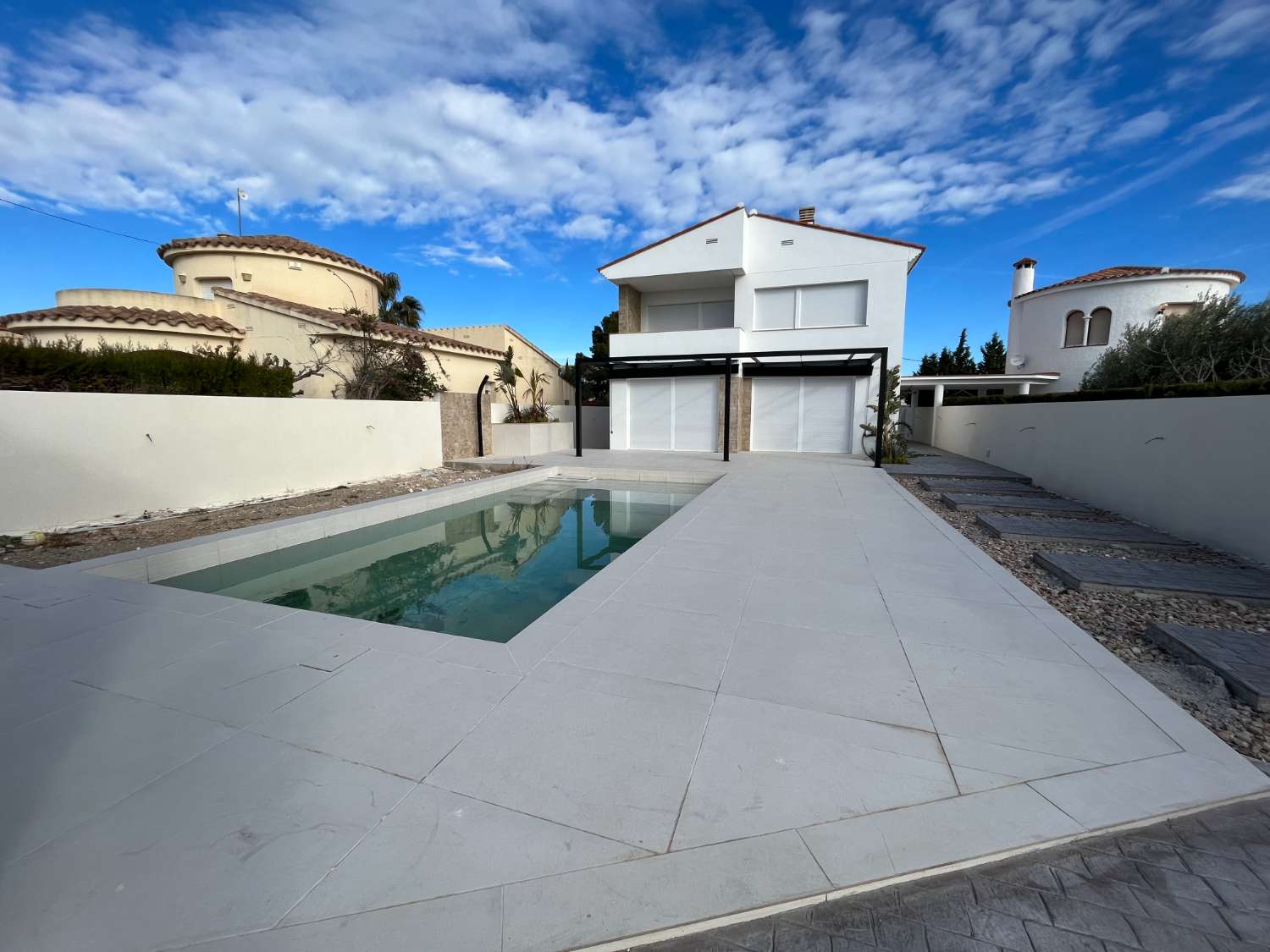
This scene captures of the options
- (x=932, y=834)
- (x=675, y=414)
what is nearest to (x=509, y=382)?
(x=675, y=414)

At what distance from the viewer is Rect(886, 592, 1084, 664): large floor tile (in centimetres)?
354

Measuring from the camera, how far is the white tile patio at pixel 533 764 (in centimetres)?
170

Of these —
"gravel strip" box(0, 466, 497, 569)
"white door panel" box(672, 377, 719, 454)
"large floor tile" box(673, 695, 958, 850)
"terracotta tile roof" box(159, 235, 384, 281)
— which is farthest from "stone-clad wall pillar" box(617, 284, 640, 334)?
"large floor tile" box(673, 695, 958, 850)

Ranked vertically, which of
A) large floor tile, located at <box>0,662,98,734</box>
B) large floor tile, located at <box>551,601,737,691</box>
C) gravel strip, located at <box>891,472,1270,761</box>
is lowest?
gravel strip, located at <box>891,472,1270,761</box>

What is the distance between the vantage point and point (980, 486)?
1132 centimetres

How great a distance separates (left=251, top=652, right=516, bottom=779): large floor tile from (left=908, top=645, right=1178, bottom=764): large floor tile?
252cm

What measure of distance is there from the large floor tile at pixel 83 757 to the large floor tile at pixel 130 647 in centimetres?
32

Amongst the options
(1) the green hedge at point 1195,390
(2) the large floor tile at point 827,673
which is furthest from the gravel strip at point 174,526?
(1) the green hedge at point 1195,390

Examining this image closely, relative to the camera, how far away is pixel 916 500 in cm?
903

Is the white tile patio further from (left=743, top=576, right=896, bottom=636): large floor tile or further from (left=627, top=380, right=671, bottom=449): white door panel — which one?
(left=627, top=380, right=671, bottom=449): white door panel

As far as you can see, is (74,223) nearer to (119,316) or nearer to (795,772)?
(119,316)

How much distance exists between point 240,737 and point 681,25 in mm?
14150

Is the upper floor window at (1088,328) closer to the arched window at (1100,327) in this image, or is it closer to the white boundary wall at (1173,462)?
the arched window at (1100,327)

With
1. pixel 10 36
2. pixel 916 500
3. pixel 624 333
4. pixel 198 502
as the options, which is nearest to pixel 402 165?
pixel 10 36
